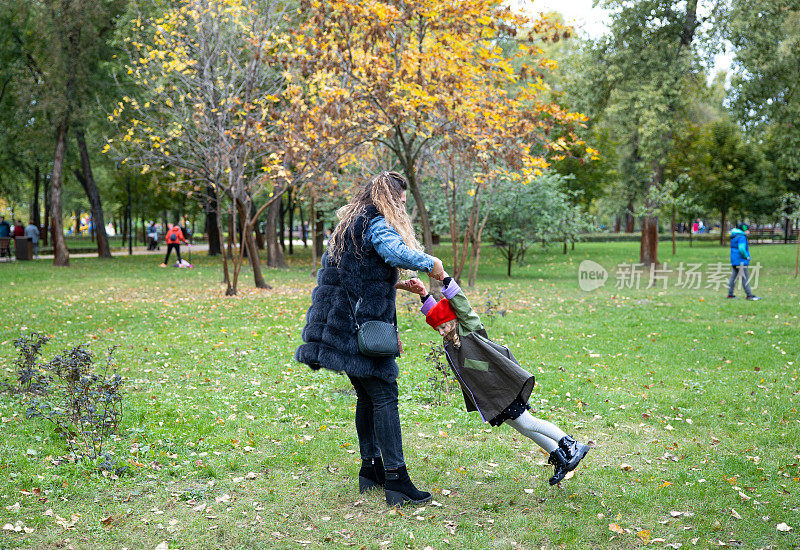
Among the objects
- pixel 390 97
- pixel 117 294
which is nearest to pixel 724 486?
pixel 390 97

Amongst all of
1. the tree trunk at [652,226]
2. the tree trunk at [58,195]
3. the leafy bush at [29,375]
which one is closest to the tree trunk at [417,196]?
the leafy bush at [29,375]

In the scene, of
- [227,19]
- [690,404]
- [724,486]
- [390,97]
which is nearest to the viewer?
[724,486]

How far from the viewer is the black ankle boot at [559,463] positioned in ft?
13.6

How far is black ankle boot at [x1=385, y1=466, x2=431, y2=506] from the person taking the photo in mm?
4078

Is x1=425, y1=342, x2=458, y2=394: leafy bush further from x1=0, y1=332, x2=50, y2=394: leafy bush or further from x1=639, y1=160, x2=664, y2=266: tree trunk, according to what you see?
x1=639, y1=160, x2=664, y2=266: tree trunk

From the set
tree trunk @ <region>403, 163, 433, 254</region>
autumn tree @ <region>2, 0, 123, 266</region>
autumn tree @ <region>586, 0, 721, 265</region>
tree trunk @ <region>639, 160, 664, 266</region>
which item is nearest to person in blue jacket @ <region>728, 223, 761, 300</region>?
tree trunk @ <region>403, 163, 433, 254</region>

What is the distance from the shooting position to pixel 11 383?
22.6 feet

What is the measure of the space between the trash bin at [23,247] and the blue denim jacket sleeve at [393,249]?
2648cm

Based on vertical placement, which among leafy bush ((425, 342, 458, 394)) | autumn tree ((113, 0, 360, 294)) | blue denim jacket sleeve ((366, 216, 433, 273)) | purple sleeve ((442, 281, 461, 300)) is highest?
autumn tree ((113, 0, 360, 294))

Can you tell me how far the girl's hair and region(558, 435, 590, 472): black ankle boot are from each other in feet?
4.84

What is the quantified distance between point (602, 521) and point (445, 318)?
1456 millimetres

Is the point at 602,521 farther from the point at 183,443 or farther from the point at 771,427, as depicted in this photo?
the point at 183,443

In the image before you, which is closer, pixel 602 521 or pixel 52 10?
pixel 602 521

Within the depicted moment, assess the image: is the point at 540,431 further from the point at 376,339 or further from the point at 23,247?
the point at 23,247
